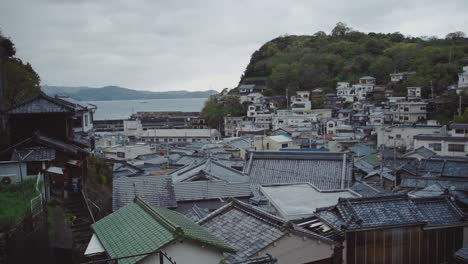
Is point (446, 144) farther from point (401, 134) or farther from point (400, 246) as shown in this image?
point (400, 246)

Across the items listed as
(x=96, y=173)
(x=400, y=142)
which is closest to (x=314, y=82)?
(x=400, y=142)

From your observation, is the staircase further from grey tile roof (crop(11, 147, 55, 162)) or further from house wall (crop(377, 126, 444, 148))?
house wall (crop(377, 126, 444, 148))

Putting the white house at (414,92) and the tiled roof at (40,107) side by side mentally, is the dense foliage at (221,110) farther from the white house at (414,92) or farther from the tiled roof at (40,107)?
the tiled roof at (40,107)

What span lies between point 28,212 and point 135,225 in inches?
144

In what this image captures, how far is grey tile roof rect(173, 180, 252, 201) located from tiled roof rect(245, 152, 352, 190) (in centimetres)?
415

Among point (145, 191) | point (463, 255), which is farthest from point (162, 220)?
point (145, 191)

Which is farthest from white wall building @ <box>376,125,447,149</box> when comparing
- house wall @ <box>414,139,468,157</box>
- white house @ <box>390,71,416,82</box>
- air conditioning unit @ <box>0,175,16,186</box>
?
air conditioning unit @ <box>0,175,16,186</box>

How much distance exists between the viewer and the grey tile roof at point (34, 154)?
14.0 metres

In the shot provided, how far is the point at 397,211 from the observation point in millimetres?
10297

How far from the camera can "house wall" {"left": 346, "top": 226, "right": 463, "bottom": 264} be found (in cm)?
960

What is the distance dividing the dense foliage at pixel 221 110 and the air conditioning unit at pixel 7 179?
7086 cm

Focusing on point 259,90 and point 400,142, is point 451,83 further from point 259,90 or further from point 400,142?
point 259,90

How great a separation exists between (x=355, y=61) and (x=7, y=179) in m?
92.2

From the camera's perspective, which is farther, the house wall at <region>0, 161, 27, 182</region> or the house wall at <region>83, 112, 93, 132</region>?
the house wall at <region>83, 112, 93, 132</region>
